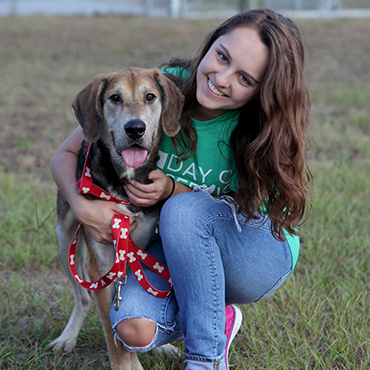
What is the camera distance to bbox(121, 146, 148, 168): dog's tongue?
235 centimetres

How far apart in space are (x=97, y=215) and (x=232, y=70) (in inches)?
41.1

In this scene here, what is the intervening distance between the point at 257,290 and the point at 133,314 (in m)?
0.66

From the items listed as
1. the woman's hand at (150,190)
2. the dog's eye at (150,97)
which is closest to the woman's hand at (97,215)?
the woman's hand at (150,190)

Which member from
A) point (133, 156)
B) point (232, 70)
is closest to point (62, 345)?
point (133, 156)

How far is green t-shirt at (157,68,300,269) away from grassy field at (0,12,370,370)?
1.88ft

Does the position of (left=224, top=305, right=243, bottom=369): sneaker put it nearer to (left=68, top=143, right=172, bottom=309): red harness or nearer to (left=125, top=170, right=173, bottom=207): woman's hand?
(left=68, top=143, right=172, bottom=309): red harness

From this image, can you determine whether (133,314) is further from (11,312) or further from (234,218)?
(11,312)

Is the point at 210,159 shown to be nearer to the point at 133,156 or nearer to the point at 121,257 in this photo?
the point at 133,156

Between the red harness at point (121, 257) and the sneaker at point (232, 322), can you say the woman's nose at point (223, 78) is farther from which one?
the sneaker at point (232, 322)

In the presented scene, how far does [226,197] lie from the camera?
254 centimetres

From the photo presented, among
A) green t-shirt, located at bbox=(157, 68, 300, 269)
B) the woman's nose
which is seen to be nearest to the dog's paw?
green t-shirt, located at bbox=(157, 68, 300, 269)

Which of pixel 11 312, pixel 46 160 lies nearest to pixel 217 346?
pixel 11 312

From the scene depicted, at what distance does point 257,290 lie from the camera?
2414 millimetres

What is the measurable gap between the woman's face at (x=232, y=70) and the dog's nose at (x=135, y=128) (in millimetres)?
373
